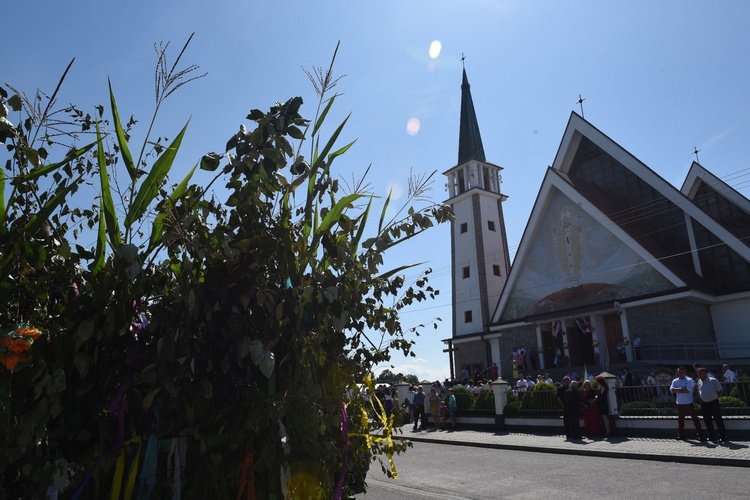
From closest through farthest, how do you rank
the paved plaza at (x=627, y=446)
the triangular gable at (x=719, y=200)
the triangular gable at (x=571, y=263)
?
the paved plaza at (x=627, y=446) < the triangular gable at (x=571, y=263) < the triangular gable at (x=719, y=200)

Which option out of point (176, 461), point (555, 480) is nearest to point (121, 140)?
point (176, 461)

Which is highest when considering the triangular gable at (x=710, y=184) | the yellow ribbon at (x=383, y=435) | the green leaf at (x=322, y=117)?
the triangular gable at (x=710, y=184)

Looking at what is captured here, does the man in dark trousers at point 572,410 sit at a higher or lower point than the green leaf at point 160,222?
lower

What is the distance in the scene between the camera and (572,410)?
1509 cm

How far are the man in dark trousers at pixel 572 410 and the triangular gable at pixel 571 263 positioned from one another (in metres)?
10.9

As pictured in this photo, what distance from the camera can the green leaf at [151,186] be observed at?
2.26 metres

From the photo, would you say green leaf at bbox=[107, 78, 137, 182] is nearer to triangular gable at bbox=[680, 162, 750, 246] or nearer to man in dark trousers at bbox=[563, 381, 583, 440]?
man in dark trousers at bbox=[563, 381, 583, 440]

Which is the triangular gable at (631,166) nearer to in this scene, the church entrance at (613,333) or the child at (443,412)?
the church entrance at (613,333)

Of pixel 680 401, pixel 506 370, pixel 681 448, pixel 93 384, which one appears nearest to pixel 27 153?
pixel 93 384

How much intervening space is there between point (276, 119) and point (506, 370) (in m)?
29.4

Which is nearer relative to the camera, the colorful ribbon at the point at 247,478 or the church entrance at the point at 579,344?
the colorful ribbon at the point at 247,478

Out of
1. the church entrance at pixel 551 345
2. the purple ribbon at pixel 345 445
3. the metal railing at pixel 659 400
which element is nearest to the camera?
the purple ribbon at pixel 345 445

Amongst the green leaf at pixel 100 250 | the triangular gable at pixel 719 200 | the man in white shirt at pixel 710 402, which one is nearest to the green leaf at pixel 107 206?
the green leaf at pixel 100 250

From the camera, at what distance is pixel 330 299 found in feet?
7.30
